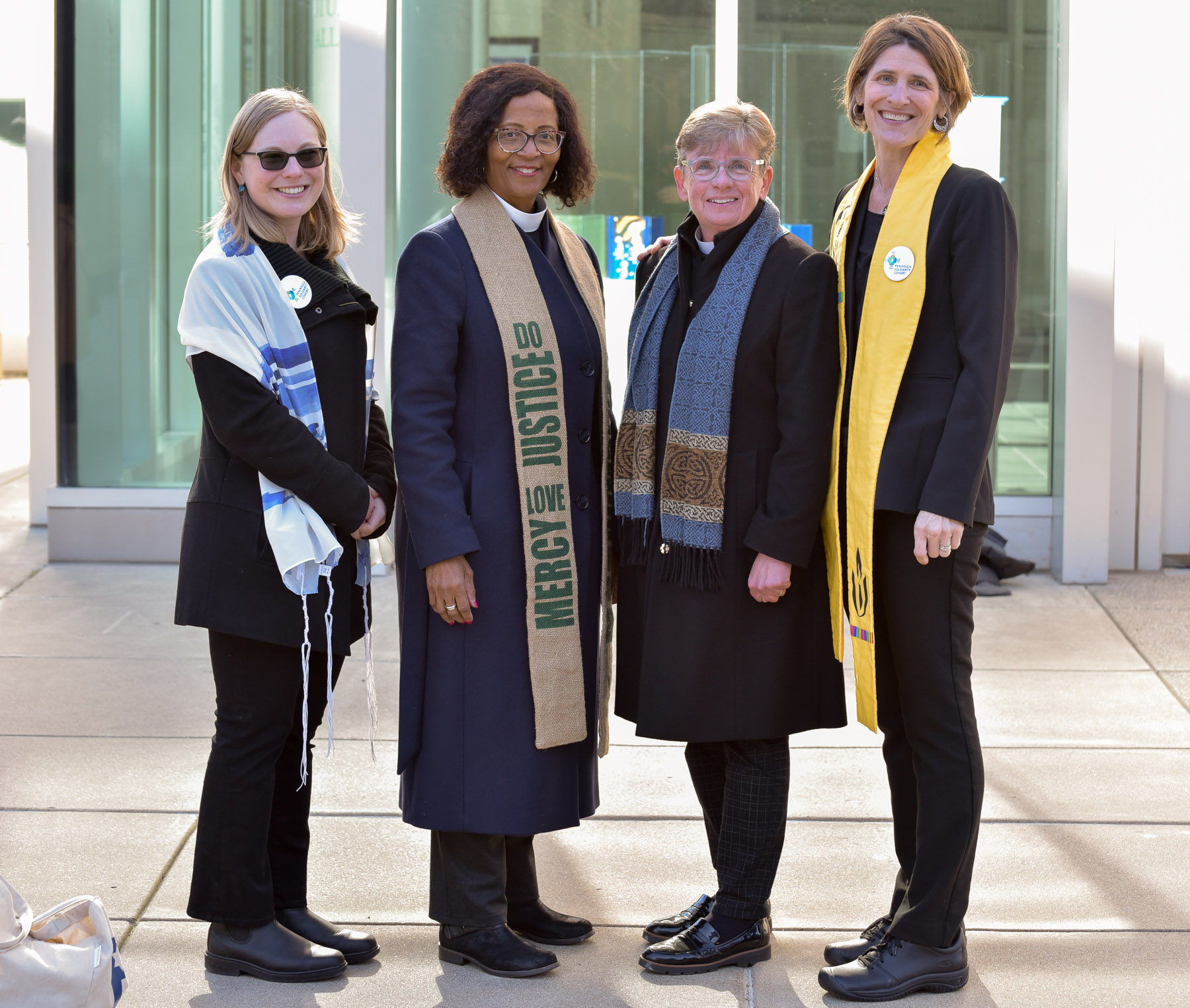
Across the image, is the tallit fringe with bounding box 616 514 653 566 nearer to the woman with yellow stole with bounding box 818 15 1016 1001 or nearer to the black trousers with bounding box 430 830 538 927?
the woman with yellow stole with bounding box 818 15 1016 1001

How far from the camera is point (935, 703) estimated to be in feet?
9.73

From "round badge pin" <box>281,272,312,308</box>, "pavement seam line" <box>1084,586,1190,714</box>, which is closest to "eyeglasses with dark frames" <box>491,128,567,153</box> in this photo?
"round badge pin" <box>281,272,312,308</box>

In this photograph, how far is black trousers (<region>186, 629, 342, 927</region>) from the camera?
2994mm

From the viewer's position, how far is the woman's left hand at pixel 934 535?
9.23 feet

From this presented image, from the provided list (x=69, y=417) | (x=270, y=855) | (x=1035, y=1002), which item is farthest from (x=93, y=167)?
(x=1035, y=1002)

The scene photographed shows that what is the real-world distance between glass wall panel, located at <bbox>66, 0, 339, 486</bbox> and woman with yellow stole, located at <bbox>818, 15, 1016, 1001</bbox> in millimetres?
5037

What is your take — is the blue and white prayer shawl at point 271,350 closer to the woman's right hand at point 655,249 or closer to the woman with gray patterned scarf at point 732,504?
the woman with gray patterned scarf at point 732,504

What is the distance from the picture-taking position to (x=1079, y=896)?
11.4 ft

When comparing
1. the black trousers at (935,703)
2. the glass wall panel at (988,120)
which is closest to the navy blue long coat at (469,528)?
the black trousers at (935,703)

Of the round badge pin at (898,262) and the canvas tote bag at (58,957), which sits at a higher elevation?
the round badge pin at (898,262)

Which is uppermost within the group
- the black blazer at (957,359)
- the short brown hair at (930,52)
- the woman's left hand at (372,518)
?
the short brown hair at (930,52)

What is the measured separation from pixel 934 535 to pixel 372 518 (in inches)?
46.0

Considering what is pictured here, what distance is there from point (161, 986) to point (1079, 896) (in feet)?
7.02

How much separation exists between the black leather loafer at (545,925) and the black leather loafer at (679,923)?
0.15 meters
